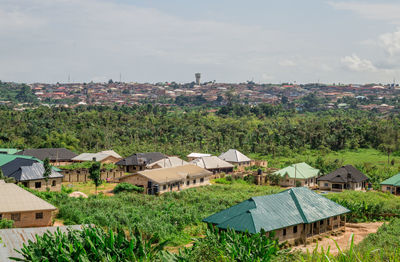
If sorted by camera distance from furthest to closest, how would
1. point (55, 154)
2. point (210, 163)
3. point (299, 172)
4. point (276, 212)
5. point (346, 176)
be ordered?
1. point (55, 154)
2. point (210, 163)
3. point (299, 172)
4. point (346, 176)
5. point (276, 212)

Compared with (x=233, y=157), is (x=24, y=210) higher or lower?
higher

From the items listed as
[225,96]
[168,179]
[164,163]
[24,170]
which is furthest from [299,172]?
[225,96]

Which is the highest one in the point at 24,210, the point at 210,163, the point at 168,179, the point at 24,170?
the point at 24,210

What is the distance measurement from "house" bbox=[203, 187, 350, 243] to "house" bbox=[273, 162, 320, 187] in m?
17.6

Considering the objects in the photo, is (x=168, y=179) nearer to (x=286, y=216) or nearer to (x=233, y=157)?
(x=286, y=216)

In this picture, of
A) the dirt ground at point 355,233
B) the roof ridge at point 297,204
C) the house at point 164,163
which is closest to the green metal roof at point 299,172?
the house at point 164,163

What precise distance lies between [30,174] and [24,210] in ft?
40.7

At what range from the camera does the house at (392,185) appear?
40.3 meters

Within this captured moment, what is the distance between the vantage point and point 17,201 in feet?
80.0

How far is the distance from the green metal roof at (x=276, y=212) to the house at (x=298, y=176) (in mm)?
17877

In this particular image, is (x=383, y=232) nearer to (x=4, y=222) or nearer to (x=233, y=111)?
(x=4, y=222)

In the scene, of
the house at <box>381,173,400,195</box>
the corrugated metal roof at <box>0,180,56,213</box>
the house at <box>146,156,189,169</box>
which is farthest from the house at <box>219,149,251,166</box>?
the corrugated metal roof at <box>0,180,56,213</box>

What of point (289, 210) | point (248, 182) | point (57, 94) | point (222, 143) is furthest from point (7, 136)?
point (57, 94)

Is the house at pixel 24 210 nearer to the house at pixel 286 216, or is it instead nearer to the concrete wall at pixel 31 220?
the concrete wall at pixel 31 220
